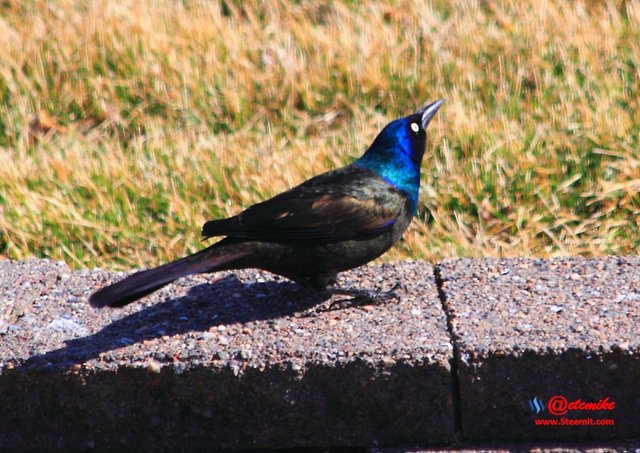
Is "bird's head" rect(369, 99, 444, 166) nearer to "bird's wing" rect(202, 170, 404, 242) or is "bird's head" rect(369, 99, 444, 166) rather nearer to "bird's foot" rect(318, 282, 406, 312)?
"bird's wing" rect(202, 170, 404, 242)

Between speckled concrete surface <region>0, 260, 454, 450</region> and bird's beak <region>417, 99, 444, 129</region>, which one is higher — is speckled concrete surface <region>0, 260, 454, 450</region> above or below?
below

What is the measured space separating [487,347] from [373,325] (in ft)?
1.33

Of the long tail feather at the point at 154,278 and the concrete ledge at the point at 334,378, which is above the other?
the long tail feather at the point at 154,278

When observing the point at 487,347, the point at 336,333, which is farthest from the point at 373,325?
the point at 487,347

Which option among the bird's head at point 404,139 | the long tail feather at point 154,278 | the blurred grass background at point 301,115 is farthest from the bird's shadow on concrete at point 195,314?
the blurred grass background at point 301,115

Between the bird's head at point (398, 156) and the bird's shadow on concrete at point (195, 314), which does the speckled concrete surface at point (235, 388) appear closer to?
the bird's shadow on concrete at point (195, 314)

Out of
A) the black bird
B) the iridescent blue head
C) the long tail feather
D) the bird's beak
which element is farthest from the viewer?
the bird's beak

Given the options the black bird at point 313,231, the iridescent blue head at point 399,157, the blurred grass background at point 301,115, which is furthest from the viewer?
the blurred grass background at point 301,115

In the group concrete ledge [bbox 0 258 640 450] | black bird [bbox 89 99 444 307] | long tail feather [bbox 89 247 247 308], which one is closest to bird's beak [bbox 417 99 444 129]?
black bird [bbox 89 99 444 307]

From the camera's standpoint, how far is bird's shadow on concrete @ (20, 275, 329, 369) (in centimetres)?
297

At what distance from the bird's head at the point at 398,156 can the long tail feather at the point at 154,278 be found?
0.68 metres

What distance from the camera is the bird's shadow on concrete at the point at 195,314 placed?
297 cm

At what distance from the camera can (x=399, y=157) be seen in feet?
11.7

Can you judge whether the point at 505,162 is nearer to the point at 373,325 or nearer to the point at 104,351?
the point at 373,325
